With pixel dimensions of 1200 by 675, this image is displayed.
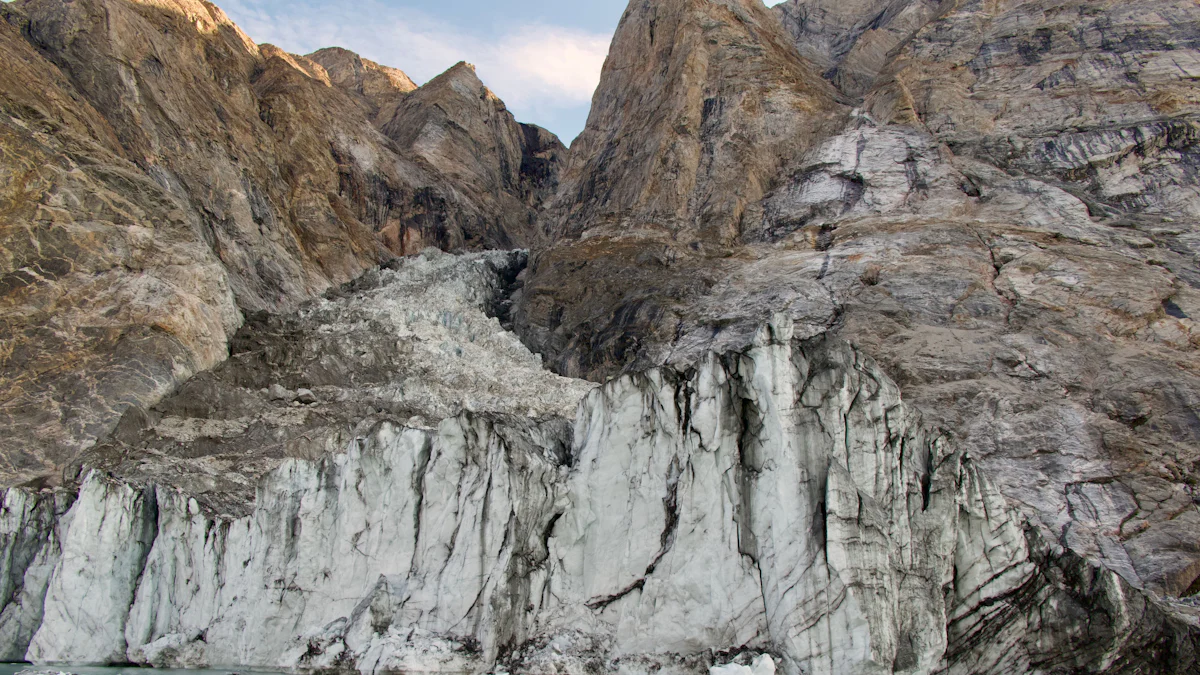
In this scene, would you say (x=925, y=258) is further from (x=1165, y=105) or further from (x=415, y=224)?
(x=415, y=224)

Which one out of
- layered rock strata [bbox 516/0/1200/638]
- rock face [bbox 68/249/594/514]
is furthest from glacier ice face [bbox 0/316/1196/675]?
layered rock strata [bbox 516/0/1200/638]

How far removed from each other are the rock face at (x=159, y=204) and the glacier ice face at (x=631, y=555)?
786 cm

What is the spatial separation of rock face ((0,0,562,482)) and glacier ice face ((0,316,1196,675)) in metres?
7.86

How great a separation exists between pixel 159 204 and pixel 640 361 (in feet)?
59.4

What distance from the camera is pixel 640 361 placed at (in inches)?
1280

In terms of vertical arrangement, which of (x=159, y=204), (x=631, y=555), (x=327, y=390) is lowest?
(x=631, y=555)

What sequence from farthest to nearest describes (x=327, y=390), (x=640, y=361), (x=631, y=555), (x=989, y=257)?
(x=640, y=361) → (x=989, y=257) → (x=327, y=390) → (x=631, y=555)

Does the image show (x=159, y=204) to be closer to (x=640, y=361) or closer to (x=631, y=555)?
(x=640, y=361)

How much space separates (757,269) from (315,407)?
17371 millimetres

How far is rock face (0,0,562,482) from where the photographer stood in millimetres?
26047

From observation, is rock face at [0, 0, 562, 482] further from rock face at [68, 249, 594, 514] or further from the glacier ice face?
the glacier ice face

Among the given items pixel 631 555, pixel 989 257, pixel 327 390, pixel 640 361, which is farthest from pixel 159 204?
pixel 989 257

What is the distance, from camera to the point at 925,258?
104 ft

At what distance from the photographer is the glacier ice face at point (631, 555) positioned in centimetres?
1428
